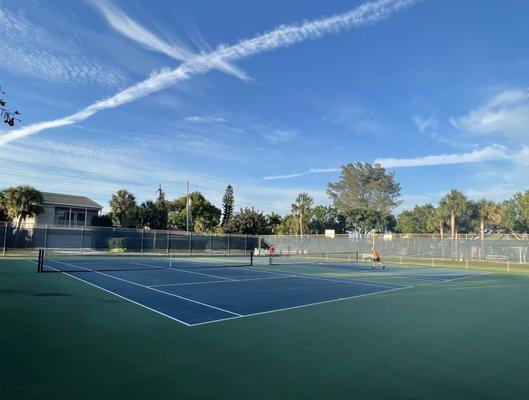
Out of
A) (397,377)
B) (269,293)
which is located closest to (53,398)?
(397,377)

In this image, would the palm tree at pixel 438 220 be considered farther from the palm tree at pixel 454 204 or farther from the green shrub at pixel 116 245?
the green shrub at pixel 116 245

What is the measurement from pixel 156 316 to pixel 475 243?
36.3m

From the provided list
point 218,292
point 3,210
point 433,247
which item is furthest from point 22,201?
point 433,247

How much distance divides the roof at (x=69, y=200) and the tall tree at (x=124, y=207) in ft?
17.7

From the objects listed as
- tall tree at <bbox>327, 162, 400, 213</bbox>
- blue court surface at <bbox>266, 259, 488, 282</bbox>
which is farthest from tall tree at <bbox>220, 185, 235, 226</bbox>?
blue court surface at <bbox>266, 259, 488, 282</bbox>

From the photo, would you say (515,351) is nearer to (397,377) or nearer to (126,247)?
(397,377)

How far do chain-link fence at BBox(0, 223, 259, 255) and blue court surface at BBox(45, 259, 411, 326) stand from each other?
64.1 feet

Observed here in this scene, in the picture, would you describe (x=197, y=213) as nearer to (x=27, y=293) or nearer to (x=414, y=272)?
(x=414, y=272)

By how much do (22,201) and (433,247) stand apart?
4172cm

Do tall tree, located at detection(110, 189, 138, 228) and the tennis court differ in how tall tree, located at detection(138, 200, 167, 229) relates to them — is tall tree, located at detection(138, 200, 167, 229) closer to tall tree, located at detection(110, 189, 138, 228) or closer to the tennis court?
tall tree, located at detection(110, 189, 138, 228)

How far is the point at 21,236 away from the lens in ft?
119

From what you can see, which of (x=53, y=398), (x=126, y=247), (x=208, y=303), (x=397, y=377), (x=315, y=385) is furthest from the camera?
(x=126, y=247)

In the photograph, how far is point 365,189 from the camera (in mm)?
90125

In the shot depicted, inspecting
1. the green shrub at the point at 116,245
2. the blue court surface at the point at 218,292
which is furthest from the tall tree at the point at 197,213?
the blue court surface at the point at 218,292
